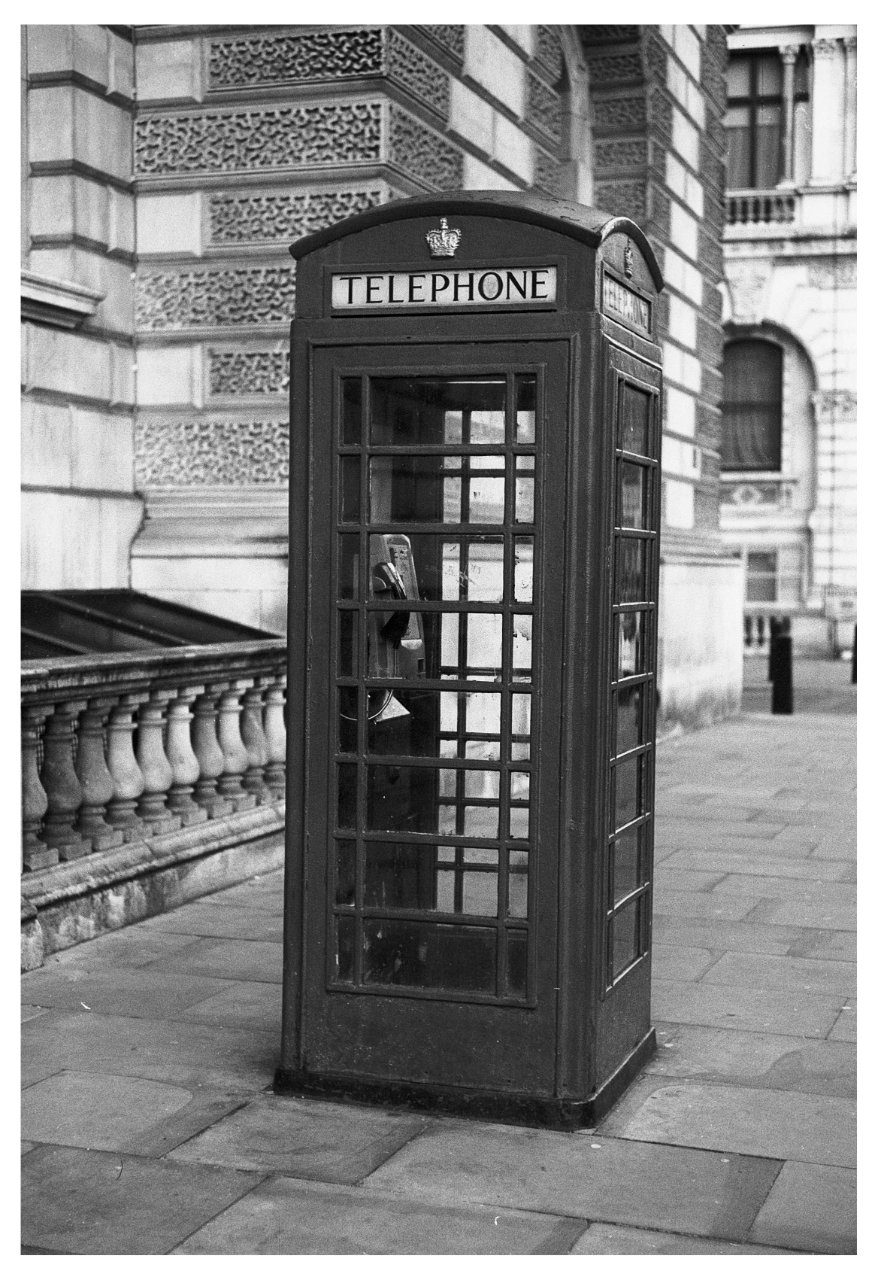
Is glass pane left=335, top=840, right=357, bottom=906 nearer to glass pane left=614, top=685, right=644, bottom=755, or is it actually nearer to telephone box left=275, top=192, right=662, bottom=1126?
telephone box left=275, top=192, right=662, bottom=1126

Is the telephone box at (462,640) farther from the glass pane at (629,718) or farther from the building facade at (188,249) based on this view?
the building facade at (188,249)

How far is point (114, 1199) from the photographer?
3.83 meters

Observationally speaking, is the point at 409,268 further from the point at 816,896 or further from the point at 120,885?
the point at 816,896

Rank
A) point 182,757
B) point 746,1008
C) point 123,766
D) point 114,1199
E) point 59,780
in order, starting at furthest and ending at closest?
point 182,757 < point 123,766 < point 59,780 < point 746,1008 < point 114,1199

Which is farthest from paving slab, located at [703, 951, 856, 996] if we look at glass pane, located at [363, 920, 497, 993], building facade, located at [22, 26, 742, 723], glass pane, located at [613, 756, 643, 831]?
building facade, located at [22, 26, 742, 723]

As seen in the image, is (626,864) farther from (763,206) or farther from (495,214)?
(763,206)

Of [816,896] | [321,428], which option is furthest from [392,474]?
[816,896]

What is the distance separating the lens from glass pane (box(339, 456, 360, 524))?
4.44 m

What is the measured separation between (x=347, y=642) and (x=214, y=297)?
5.49 m

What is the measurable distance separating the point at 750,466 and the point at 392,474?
3080 centimetres

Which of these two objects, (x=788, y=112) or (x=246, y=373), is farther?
(x=788, y=112)

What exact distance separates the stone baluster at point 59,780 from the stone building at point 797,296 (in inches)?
1069

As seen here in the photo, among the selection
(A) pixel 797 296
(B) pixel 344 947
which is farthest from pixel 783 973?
(A) pixel 797 296

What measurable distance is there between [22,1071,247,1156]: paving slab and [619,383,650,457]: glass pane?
2121 millimetres
